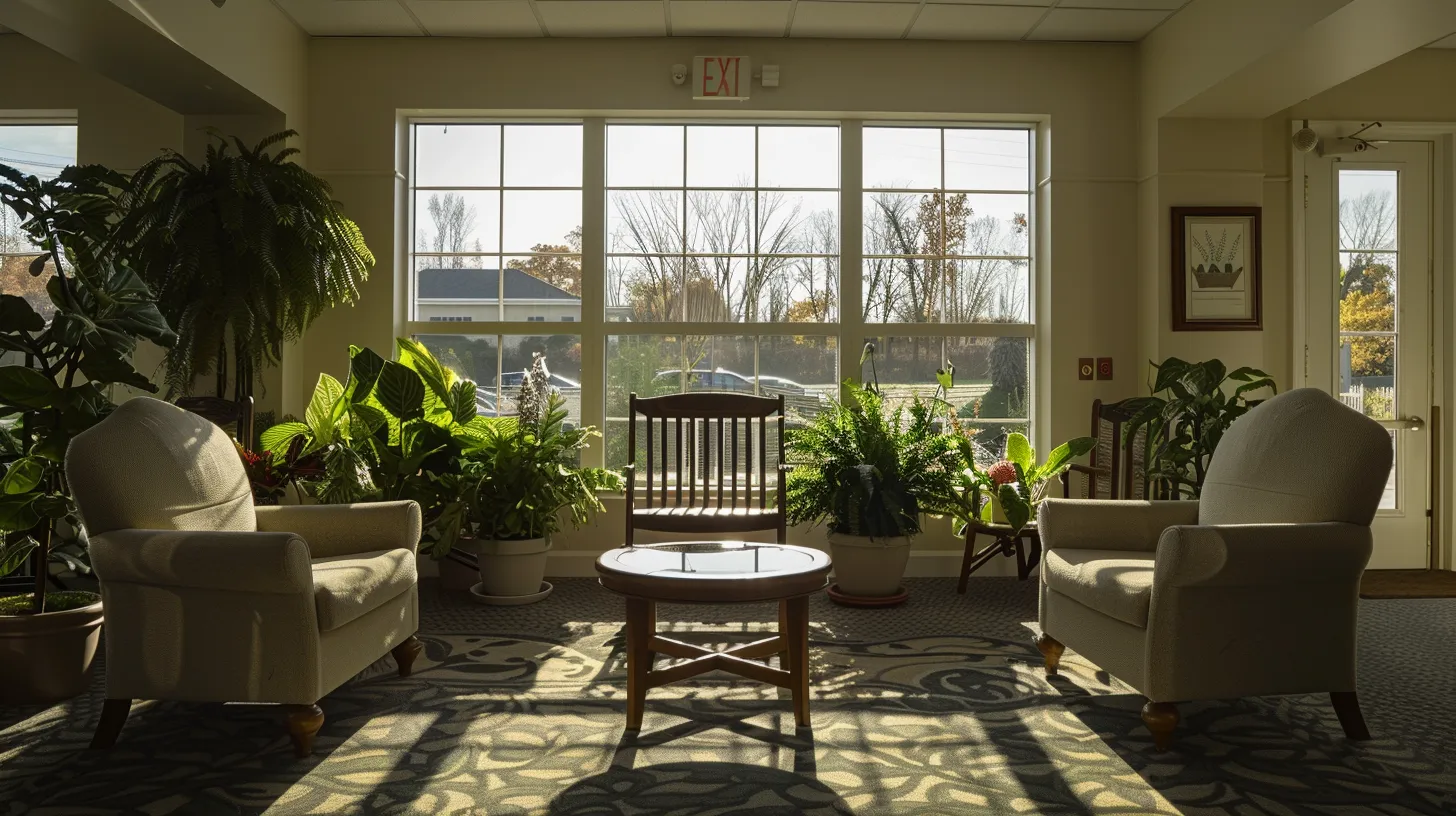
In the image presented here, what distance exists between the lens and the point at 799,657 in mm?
2916

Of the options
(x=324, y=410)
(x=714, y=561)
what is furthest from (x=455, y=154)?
(x=714, y=561)

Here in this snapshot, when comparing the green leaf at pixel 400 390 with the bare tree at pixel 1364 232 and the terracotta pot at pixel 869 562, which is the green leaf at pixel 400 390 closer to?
the terracotta pot at pixel 869 562

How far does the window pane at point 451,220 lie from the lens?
5.52 m

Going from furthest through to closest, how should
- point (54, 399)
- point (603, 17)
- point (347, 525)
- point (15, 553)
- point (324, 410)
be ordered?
point (603, 17)
point (324, 410)
point (347, 525)
point (15, 553)
point (54, 399)

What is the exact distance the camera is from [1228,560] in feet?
8.78

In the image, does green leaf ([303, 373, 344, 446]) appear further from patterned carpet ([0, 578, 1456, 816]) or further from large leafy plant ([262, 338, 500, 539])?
patterned carpet ([0, 578, 1456, 816])

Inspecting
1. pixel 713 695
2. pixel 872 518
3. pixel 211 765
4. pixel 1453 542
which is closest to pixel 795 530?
pixel 872 518

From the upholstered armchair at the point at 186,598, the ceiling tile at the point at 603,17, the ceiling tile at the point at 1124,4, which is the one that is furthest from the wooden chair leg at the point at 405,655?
the ceiling tile at the point at 1124,4

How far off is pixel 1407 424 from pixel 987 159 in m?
2.81

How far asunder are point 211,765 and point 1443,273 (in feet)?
20.9

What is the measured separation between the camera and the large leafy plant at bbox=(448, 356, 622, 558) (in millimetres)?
4539

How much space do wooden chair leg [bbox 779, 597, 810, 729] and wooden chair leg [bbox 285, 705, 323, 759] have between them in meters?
1.35

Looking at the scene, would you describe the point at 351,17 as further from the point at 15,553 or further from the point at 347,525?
the point at 15,553

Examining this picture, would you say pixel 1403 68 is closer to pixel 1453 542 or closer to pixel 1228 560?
pixel 1453 542
